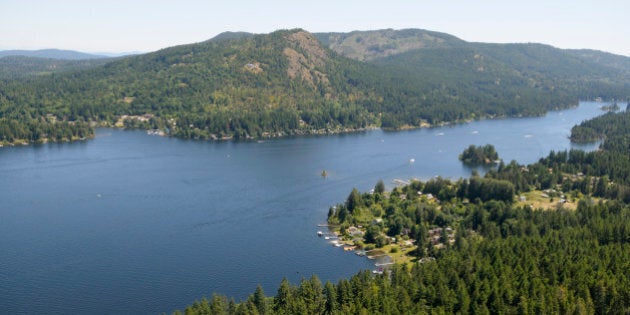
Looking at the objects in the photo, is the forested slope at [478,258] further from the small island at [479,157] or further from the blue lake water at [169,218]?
the small island at [479,157]

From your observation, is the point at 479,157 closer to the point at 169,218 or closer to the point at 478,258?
the point at 169,218

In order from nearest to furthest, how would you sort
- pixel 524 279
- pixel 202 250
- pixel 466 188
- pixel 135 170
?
pixel 524 279
pixel 202 250
pixel 466 188
pixel 135 170

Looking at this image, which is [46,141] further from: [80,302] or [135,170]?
[80,302]

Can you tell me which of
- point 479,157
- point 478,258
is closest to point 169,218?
point 478,258

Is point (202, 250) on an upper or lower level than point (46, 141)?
lower

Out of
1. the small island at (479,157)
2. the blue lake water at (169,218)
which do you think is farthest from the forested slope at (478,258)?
the small island at (479,157)

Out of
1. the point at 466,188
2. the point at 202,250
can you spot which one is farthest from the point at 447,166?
the point at 202,250
